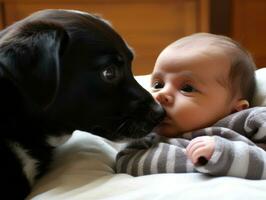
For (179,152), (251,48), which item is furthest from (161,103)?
(251,48)

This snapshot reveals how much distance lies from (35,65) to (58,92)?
3.7 inches

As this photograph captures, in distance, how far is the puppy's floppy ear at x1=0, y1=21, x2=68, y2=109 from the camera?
0.97m

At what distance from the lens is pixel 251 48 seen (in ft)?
9.65

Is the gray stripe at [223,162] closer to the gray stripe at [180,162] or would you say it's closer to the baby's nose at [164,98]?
the gray stripe at [180,162]

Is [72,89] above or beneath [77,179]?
above

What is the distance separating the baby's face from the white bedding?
194 mm

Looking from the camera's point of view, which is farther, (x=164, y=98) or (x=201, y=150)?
(x=164, y=98)

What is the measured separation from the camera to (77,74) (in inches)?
42.1

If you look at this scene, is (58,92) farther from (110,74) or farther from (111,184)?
(111,184)

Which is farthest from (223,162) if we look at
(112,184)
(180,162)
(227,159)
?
(112,184)

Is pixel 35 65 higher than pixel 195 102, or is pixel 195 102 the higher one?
pixel 35 65

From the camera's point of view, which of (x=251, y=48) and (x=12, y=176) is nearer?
(x=12, y=176)

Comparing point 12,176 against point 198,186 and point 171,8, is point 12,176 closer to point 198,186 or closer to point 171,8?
point 198,186

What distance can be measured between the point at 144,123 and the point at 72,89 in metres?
0.20
